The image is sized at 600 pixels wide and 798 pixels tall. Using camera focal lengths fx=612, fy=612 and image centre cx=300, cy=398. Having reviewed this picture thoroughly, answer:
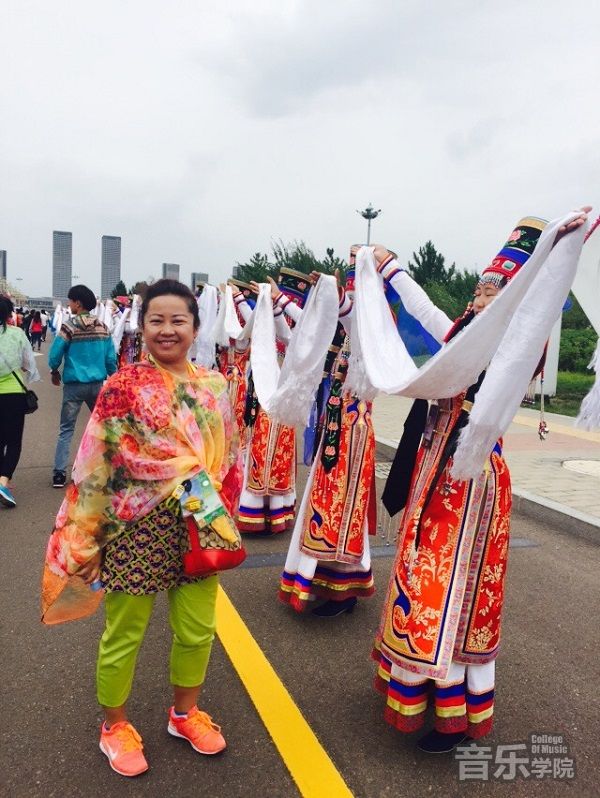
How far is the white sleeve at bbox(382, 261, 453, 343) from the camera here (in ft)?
8.55

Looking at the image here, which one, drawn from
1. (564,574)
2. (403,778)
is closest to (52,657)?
(403,778)

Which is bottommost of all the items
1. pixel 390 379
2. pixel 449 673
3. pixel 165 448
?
pixel 449 673

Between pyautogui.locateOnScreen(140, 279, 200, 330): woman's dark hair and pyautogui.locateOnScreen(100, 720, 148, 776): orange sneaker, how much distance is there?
56.0 inches

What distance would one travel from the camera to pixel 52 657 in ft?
8.98

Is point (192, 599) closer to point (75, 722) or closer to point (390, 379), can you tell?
point (75, 722)

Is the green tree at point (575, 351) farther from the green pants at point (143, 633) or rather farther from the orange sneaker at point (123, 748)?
the orange sneaker at point (123, 748)

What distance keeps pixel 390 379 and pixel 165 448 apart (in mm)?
888

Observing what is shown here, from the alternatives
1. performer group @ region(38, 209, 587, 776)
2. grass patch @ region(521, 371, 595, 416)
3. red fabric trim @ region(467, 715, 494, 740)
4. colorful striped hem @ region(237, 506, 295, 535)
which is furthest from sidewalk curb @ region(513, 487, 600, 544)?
grass patch @ region(521, 371, 595, 416)

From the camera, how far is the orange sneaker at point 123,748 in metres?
2.04

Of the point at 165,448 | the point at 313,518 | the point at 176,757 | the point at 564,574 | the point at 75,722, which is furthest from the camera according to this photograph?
the point at 564,574

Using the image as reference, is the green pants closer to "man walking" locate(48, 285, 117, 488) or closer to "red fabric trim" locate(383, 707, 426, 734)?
"red fabric trim" locate(383, 707, 426, 734)

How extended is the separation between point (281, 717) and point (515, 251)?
198 centimetres

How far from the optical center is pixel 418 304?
2.64m

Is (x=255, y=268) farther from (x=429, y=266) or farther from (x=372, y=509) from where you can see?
(x=372, y=509)
